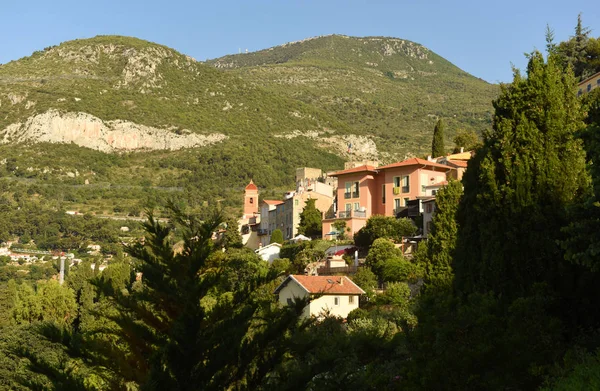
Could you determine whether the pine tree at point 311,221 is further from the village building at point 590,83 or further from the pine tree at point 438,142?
the village building at point 590,83

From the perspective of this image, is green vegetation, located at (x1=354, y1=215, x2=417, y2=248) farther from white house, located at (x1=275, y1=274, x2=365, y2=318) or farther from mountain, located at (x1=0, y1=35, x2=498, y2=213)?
mountain, located at (x1=0, y1=35, x2=498, y2=213)

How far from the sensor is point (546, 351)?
13.7 meters

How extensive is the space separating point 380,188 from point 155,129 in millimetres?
108368

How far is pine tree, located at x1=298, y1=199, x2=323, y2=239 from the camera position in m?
67.6

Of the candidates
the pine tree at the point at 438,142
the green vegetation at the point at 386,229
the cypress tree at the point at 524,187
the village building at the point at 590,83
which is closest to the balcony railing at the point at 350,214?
the green vegetation at the point at 386,229

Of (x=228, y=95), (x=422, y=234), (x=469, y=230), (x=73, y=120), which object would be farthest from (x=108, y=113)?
(x=469, y=230)

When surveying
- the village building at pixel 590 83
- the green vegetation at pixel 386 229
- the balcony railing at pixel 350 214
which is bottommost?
the green vegetation at pixel 386 229

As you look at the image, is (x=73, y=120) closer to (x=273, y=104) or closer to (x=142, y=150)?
(x=142, y=150)

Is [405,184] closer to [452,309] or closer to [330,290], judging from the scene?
[330,290]

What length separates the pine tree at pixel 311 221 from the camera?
2662 inches

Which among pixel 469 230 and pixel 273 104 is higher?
pixel 273 104

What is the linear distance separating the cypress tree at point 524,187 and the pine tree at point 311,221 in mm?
49315

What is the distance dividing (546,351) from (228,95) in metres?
176

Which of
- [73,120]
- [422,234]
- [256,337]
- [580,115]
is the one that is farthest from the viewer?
[73,120]
